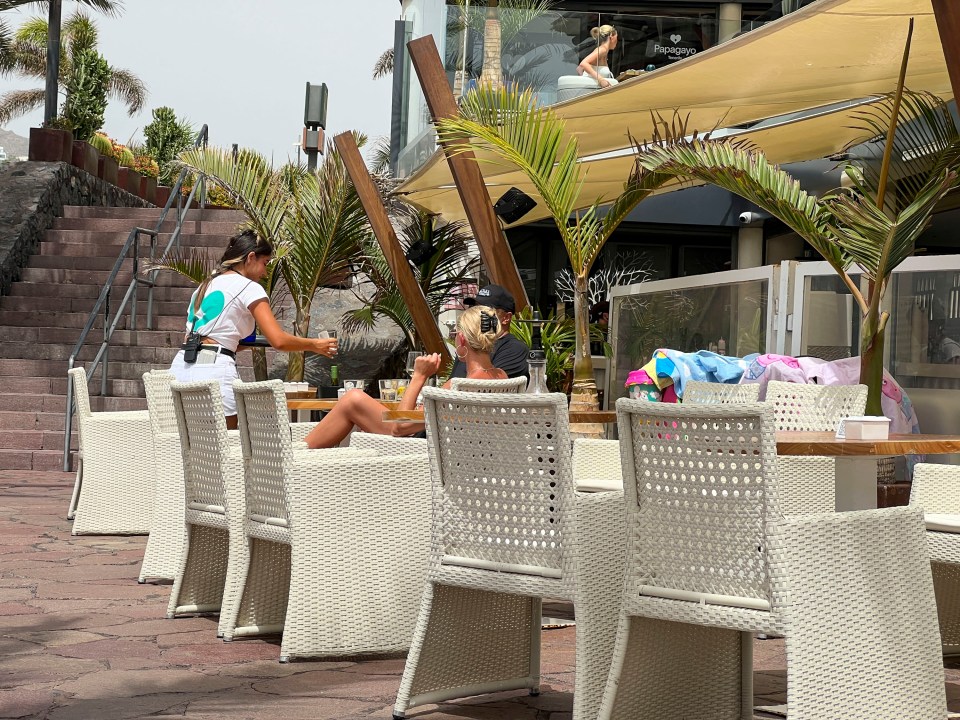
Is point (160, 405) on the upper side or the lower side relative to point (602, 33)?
lower

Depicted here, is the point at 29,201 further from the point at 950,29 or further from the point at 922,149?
the point at 950,29

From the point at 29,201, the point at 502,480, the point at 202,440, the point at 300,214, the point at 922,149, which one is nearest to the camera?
the point at 502,480

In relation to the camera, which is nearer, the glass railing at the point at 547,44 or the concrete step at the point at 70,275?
the glass railing at the point at 547,44

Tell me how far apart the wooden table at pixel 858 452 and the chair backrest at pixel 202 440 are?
1.95 metres

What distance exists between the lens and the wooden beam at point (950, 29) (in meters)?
4.62

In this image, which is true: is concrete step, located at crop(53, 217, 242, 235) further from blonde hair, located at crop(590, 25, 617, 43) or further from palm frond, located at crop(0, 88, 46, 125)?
palm frond, located at crop(0, 88, 46, 125)

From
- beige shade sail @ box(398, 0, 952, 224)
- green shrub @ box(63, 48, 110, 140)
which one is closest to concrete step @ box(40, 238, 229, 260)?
beige shade sail @ box(398, 0, 952, 224)

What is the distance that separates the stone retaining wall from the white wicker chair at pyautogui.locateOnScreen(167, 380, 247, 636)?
1016 centimetres

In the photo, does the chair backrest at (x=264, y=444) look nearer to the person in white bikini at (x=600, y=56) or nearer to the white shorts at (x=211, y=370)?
the white shorts at (x=211, y=370)

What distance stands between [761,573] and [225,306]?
12.1 ft

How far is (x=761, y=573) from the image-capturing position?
2.71 meters

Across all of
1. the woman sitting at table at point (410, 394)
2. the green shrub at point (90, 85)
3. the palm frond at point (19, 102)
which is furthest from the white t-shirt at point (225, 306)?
the palm frond at point (19, 102)

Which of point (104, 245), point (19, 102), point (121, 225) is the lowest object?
point (104, 245)

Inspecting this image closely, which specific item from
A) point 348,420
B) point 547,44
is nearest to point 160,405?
point 348,420
